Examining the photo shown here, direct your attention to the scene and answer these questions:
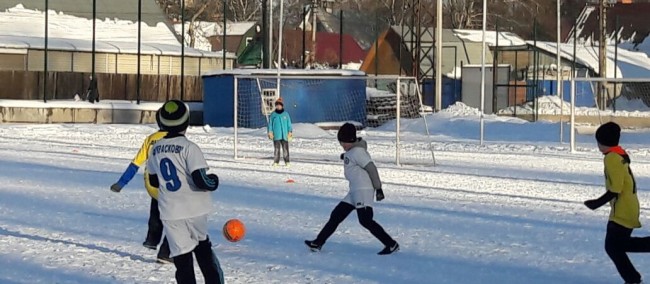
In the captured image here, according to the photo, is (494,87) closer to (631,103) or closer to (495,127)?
(495,127)

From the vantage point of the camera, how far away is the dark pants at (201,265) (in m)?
7.20

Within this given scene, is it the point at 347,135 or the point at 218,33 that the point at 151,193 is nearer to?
the point at 347,135

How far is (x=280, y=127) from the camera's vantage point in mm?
23406

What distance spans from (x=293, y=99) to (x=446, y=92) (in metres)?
18.7

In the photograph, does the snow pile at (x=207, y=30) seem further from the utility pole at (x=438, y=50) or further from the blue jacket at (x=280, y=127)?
the blue jacket at (x=280, y=127)

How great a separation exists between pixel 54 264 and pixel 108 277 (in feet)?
2.96

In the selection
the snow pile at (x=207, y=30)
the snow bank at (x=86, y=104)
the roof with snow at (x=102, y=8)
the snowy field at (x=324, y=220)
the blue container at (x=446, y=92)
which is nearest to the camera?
the snowy field at (x=324, y=220)

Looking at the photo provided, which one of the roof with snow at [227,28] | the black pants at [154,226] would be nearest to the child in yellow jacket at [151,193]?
the black pants at [154,226]

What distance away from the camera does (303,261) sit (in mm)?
10344

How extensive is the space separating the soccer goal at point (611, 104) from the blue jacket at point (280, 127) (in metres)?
20.0

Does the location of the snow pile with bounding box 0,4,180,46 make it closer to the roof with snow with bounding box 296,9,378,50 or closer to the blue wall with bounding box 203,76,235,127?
the blue wall with bounding box 203,76,235,127

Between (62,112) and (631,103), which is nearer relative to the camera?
(62,112)

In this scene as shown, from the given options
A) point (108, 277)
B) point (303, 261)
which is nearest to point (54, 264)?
point (108, 277)

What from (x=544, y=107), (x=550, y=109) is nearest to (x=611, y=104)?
(x=544, y=107)
